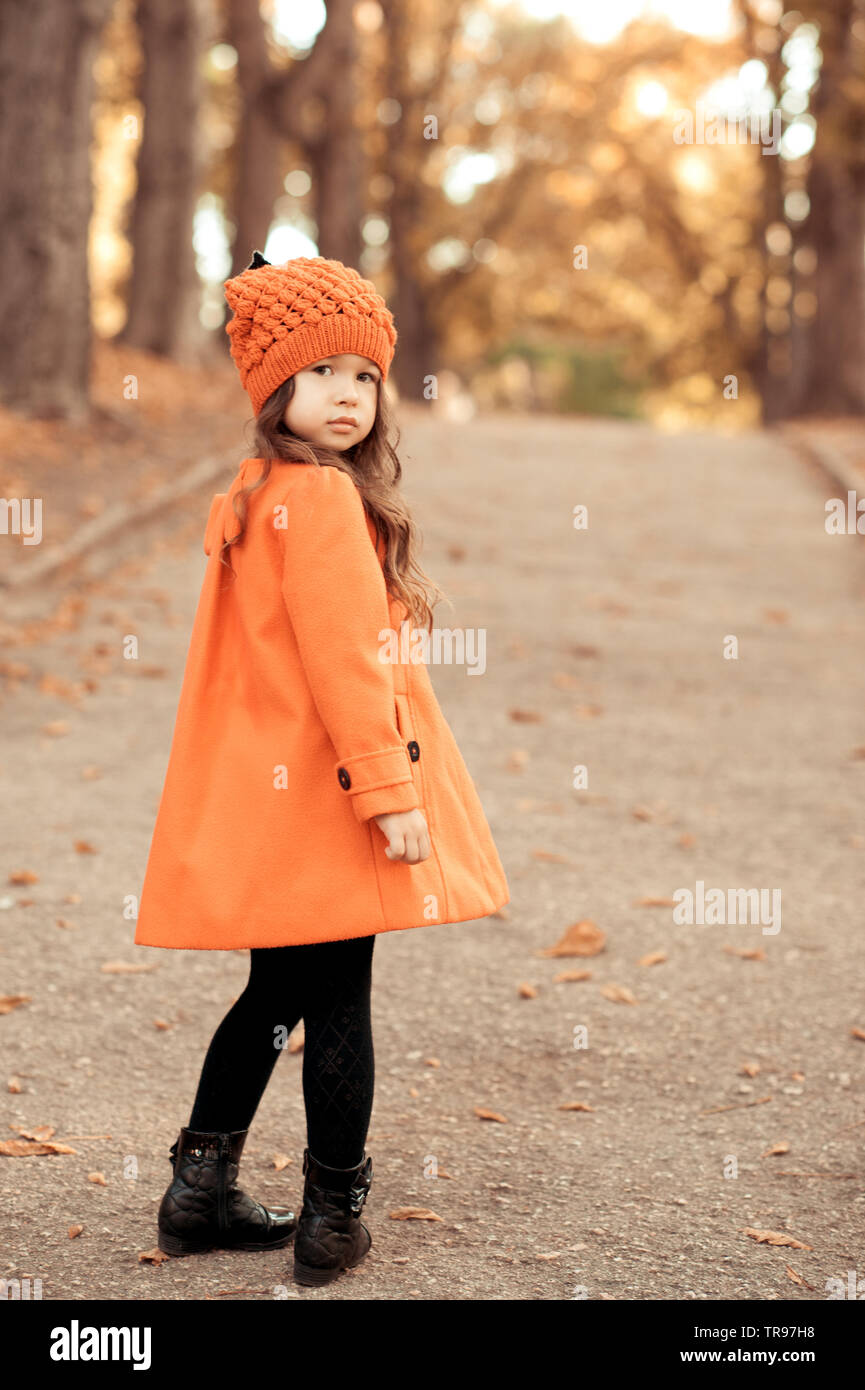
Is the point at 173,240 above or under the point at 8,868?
above

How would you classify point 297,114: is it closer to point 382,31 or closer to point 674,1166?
point 382,31

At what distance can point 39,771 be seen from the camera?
252 inches

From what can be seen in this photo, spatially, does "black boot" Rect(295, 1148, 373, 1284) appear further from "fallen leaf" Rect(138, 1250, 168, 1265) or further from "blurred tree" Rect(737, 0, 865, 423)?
"blurred tree" Rect(737, 0, 865, 423)

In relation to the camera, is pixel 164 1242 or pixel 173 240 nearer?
pixel 164 1242

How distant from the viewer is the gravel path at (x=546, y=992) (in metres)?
3.08

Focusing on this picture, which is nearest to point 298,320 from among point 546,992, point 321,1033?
point 321,1033

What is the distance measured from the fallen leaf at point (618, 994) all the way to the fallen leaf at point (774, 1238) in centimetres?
133

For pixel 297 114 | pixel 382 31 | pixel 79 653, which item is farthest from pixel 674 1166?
pixel 382 31

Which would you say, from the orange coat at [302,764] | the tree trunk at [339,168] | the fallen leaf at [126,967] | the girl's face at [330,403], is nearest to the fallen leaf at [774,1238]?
the orange coat at [302,764]

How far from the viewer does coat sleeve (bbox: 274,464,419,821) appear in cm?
269

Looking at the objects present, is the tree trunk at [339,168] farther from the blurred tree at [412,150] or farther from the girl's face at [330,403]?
the girl's face at [330,403]

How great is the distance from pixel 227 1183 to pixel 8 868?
2567mm

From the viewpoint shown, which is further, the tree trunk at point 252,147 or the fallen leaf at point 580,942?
the tree trunk at point 252,147

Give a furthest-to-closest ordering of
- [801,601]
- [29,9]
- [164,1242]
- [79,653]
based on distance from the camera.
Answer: [29,9] → [801,601] → [79,653] → [164,1242]
